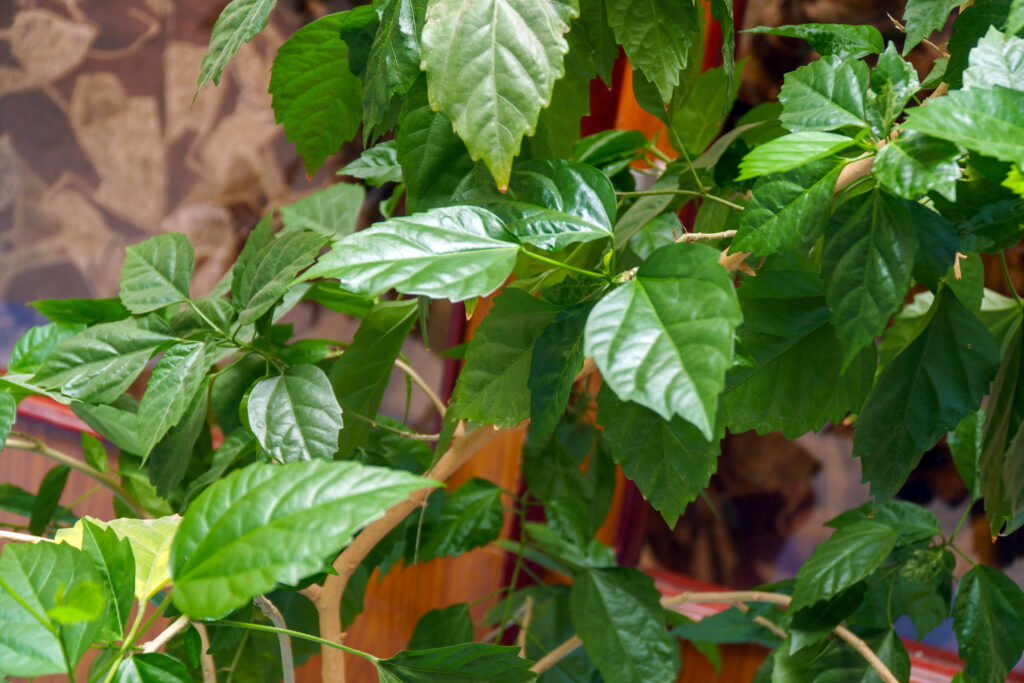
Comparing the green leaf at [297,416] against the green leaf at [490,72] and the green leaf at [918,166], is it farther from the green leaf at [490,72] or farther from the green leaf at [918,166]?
the green leaf at [918,166]

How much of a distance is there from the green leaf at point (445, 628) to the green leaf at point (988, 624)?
0.40 m

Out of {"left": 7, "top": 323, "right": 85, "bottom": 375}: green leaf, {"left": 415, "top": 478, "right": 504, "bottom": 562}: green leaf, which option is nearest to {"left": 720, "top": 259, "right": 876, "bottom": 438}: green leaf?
{"left": 415, "top": 478, "right": 504, "bottom": 562}: green leaf

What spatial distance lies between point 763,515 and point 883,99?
0.76 metres

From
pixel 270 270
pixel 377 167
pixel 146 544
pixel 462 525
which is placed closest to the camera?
pixel 146 544

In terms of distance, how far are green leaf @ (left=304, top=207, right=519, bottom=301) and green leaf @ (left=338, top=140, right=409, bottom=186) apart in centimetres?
26

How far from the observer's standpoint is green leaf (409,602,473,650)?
28.4 inches

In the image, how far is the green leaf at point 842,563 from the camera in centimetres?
52

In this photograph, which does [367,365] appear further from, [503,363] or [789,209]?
[789,209]

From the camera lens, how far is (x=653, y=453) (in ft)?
1.17

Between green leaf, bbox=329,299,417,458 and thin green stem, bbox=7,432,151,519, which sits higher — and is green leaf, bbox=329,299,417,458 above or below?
above

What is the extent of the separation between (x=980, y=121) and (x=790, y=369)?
174 millimetres

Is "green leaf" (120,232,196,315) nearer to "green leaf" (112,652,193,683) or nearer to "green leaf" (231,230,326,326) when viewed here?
"green leaf" (231,230,326,326)

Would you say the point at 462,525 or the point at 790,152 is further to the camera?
the point at 462,525

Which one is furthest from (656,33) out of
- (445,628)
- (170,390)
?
(445,628)
